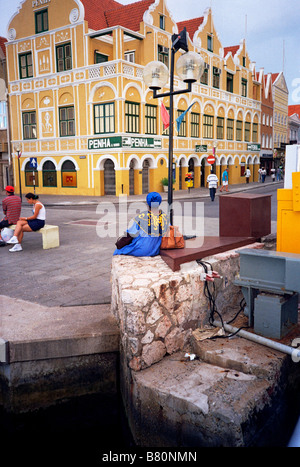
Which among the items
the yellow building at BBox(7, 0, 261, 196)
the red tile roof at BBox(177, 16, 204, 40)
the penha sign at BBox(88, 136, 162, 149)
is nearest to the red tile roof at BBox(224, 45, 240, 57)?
the red tile roof at BBox(177, 16, 204, 40)

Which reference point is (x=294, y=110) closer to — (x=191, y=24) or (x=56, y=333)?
(x=191, y=24)

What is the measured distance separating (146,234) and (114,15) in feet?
92.4

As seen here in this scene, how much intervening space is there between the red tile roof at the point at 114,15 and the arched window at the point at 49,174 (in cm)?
947

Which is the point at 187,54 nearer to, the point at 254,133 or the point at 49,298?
the point at 49,298

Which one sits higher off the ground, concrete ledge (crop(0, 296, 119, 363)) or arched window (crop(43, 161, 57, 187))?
arched window (crop(43, 161, 57, 187))

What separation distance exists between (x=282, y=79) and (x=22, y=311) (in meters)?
54.9

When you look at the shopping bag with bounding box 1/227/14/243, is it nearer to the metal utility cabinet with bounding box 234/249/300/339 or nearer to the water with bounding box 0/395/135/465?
the water with bounding box 0/395/135/465

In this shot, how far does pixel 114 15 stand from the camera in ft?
93.9

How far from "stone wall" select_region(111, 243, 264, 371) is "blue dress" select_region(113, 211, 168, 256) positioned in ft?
0.70

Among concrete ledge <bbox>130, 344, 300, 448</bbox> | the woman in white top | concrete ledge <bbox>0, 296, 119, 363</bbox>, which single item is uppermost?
the woman in white top

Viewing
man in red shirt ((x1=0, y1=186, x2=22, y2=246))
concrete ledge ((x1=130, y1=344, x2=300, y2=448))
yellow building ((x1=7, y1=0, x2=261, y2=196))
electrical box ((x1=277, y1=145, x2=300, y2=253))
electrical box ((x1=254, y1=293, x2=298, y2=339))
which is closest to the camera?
concrete ledge ((x1=130, y1=344, x2=300, y2=448))

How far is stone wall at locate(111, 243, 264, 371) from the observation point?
400 cm

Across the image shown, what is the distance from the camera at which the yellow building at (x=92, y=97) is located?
24984 millimetres

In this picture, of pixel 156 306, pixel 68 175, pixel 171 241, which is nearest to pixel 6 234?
pixel 171 241
